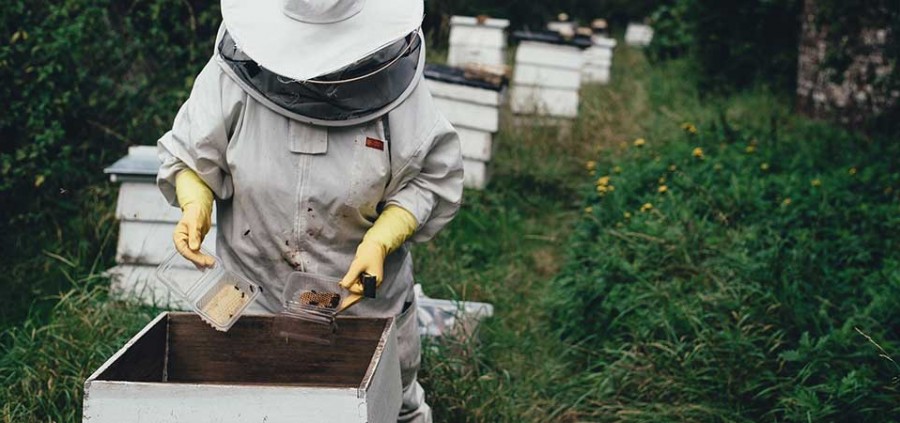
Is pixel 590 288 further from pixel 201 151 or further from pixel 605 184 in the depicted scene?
pixel 201 151

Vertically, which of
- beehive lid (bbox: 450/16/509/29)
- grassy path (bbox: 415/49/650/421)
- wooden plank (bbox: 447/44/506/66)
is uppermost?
beehive lid (bbox: 450/16/509/29)

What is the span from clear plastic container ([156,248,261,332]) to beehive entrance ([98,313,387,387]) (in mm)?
59

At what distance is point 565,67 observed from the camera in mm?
7602

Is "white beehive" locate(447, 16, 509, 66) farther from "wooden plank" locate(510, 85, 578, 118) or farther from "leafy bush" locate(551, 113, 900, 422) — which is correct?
"leafy bush" locate(551, 113, 900, 422)

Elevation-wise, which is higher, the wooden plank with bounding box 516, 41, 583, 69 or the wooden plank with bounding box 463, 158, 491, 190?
the wooden plank with bounding box 516, 41, 583, 69

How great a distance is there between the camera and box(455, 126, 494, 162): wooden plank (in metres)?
6.26

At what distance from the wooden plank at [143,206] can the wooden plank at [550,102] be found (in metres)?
3.90

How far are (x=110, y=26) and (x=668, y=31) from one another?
25.0 ft

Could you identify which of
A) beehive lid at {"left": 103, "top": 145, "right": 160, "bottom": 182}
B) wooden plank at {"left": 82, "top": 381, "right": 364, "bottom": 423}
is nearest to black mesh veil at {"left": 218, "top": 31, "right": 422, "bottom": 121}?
wooden plank at {"left": 82, "top": 381, "right": 364, "bottom": 423}

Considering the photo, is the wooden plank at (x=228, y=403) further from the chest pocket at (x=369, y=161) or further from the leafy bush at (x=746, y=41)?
the leafy bush at (x=746, y=41)

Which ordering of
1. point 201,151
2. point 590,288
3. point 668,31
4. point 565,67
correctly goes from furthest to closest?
point 668,31 < point 565,67 < point 590,288 < point 201,151

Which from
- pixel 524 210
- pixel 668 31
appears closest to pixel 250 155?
pixel 524 210

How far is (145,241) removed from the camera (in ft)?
13.5

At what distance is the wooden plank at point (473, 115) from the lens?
244 inches
